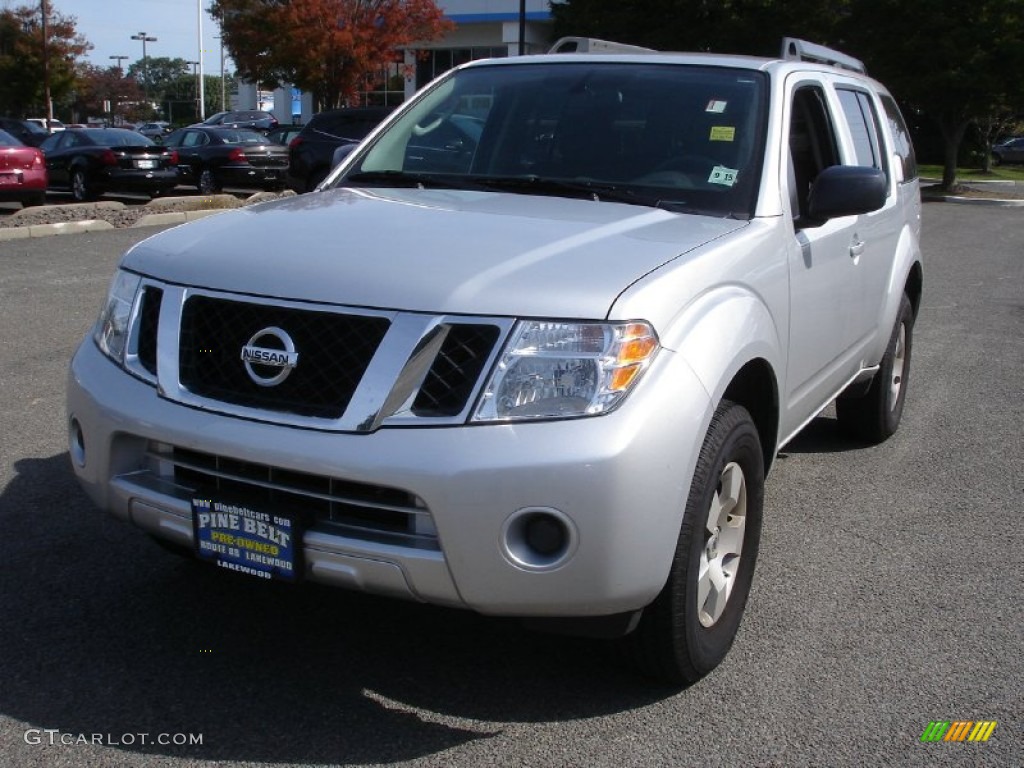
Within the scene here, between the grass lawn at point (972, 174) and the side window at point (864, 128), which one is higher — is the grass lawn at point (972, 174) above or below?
below

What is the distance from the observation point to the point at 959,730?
3.32 m

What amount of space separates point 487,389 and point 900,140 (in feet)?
14.6

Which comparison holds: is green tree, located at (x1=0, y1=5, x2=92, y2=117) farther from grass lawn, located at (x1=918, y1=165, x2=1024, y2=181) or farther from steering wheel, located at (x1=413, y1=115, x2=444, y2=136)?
steering wheel, located at (x1=413, y1=115, x2=444, y2=136)

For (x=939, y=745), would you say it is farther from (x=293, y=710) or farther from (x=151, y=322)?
(x=151, y=322)

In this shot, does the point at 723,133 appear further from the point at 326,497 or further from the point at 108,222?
the point at 108,222

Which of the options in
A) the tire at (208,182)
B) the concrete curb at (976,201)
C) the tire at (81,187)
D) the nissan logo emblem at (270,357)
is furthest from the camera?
the concrete curb at (976,201)

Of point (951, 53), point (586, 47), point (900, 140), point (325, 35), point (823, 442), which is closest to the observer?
point (586, 47)

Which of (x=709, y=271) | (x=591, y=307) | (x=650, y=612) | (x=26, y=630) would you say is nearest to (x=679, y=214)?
(x=709, y=271)

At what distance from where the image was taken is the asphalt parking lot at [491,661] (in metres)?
3.15

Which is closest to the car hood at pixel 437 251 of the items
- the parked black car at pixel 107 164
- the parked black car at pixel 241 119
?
the parked black car at pixel 107 164

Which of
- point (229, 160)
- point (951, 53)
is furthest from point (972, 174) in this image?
point (229, 160)

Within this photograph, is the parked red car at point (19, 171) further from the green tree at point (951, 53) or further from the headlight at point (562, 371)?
the green tree at point (951, 53)

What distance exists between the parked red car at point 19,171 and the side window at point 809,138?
15.3m

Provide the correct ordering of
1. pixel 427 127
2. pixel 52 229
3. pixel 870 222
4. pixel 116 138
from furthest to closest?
pixel 116 138, pixel 52 229, pixel 870 222, pixel 427 127
